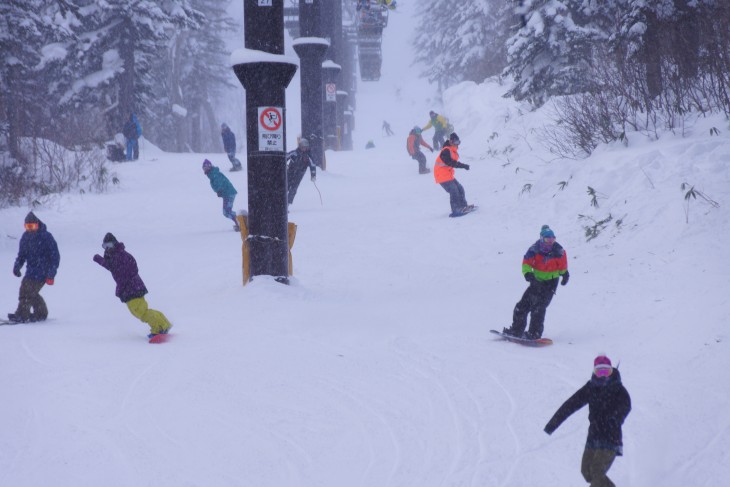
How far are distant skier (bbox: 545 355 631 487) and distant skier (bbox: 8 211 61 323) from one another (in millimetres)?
6858

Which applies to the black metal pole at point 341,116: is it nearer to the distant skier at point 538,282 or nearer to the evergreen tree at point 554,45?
the evergreen tree at point 554,45

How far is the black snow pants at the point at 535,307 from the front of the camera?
7.12 metres

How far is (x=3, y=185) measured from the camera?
17.0 meters

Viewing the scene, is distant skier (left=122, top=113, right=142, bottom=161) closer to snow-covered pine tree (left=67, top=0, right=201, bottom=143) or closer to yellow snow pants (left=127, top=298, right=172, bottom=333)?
snow-covered pine tree (left=67, top=0, right=201, bottom=143)

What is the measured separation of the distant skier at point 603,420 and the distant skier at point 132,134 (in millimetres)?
23480

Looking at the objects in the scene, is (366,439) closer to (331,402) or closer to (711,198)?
(331,402)

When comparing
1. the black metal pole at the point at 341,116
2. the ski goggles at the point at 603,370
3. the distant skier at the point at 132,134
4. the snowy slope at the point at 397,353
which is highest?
the black metal pole at the point at 341,116

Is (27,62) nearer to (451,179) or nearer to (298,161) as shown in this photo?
(298,161)

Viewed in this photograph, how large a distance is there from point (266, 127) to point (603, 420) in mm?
6090

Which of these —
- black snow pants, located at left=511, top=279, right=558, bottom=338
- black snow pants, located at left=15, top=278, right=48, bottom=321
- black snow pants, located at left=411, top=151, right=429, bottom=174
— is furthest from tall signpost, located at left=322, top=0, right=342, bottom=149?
black snow pants, located at left=511, top=279, right=558, bottom=338

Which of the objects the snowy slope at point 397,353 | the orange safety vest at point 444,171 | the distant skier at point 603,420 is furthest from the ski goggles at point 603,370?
the orange safety vest at point 444,171

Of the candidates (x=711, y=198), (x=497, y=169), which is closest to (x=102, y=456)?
(x=711, y=198)

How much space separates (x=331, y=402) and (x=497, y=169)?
13.4 m

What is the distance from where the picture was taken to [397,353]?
6.75 meters
